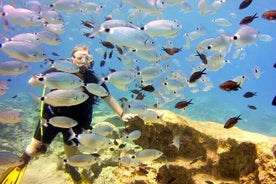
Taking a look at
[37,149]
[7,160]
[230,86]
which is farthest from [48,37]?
[230,86]

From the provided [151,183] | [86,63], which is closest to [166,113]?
[151,183]

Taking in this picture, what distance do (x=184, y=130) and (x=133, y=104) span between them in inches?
48.1

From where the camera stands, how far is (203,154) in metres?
5.56

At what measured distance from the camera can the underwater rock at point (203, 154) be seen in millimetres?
4523

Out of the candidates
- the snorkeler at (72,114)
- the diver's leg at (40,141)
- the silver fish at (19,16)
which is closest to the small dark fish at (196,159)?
the snorkeler at (72,114)

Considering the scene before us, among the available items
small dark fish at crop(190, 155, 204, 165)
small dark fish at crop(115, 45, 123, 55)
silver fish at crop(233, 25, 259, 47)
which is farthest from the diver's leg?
silver fish at crop(233, 25, 259, 47)

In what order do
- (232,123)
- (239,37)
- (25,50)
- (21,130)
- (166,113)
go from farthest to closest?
1. (21,130)
2. (166,113)
3. (239,37)
4. (232,123)
5. (25,50)

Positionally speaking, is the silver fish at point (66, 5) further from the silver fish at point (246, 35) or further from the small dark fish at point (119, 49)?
the silver fish at point (246, 35)

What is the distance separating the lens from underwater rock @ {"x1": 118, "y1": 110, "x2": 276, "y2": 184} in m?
4.52

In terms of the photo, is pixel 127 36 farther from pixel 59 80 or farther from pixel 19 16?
pixel 19 16

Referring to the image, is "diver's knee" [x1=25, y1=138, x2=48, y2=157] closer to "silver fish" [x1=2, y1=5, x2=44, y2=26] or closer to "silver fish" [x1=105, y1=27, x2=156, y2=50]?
"silver fish" [x1=2, y1=5, x2=44, y2=26]

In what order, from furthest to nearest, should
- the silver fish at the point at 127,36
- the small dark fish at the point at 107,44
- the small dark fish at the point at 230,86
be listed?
the small dark fish at the point at 107,44
the small dark fish at the point at 230,86
the silver fish at the point at 127,36

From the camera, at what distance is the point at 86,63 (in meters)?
6.01

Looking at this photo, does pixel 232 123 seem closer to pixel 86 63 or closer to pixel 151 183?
pixel 151 183
